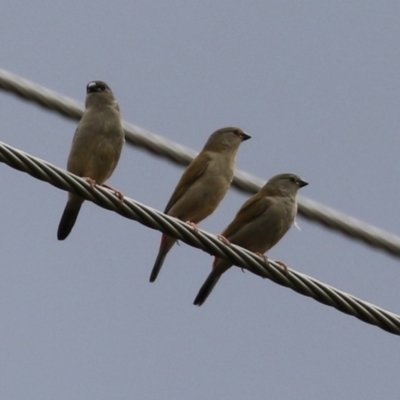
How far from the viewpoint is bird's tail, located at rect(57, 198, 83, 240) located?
30.7ft

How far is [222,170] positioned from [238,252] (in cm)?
319

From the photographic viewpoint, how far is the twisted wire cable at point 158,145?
912cm

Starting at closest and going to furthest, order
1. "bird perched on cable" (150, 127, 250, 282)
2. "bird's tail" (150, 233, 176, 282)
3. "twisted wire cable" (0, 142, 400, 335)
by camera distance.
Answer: "twisted wire cable" (0, 142, 400, 335)
"bird perched on cable" (150, 127, 250, 282)
"bird's tail" (150, 233, 176, 282)

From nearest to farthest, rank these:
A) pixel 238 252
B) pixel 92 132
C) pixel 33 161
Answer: pixel 33 161, pixel 238 252, pixel 92 132

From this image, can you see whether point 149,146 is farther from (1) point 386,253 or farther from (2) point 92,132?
(1) point 386,253

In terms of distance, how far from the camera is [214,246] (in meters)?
7.03

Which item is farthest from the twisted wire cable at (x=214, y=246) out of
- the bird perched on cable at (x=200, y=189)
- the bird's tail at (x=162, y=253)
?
the bird's tail at (x=162, y=253)

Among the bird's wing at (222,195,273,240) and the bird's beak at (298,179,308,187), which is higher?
the bird's beak at (298,179,308,187)

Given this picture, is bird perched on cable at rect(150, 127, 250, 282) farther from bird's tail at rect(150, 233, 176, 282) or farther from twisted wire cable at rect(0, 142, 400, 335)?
twisted wire cable at rect(0, 142, 400, 335)

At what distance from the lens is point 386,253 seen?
944cm

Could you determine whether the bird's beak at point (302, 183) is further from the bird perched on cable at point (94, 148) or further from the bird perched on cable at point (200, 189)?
the bird perched on cable at point (94, 148)

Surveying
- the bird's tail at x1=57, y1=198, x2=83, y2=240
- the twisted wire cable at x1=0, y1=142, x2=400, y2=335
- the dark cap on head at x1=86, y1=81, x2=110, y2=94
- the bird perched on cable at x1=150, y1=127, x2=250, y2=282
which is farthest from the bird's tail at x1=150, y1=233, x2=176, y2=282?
the twisted wire cable at x1=0, y1=142, x2=400, y2=335

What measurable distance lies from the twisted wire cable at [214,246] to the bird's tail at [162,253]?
309cm

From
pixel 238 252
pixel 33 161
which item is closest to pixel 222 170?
pixel 238 252
